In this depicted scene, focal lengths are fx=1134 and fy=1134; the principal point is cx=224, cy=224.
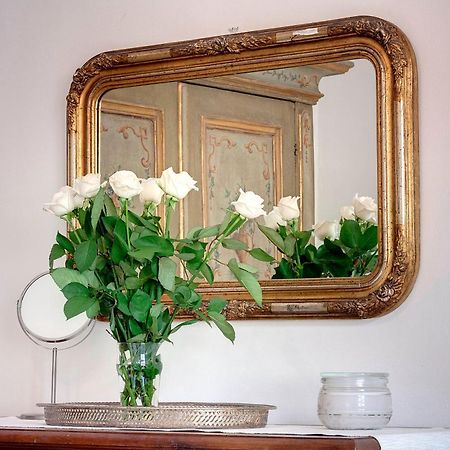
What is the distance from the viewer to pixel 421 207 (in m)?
2.54

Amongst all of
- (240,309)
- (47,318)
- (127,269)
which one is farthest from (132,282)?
(47,318)

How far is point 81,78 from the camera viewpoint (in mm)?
2941

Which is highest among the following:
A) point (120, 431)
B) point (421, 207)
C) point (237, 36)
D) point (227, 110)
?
point (237, 36)

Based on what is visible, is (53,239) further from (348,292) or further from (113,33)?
(348,292)

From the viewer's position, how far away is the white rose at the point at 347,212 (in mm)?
2598

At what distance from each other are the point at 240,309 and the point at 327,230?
29cm

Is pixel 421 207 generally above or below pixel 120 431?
above

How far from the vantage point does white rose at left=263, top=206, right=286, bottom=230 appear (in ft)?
8.73

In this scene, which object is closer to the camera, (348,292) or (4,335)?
(348,292)

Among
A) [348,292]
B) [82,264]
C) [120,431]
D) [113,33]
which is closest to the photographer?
[120,431]

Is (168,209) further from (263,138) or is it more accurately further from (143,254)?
(263,138)

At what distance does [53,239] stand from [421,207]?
1.00 meters

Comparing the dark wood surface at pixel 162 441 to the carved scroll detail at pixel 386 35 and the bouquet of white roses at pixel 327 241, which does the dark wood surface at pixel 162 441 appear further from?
the carved scroll detail at pixel 386 35

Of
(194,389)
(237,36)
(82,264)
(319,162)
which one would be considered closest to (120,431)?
Answer: (82,264)
